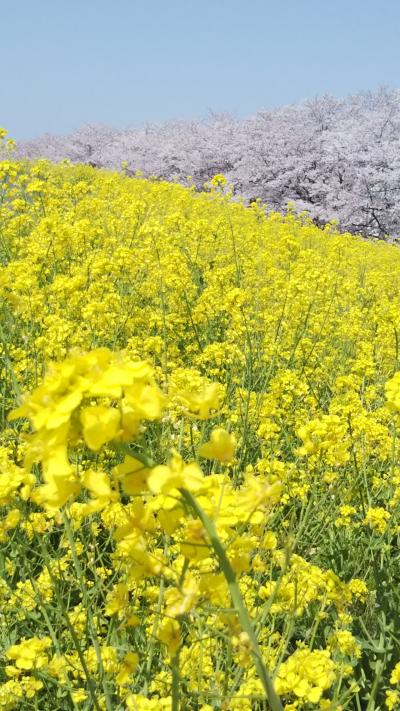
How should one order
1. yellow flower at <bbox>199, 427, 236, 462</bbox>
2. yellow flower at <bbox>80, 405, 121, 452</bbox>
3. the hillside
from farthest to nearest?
the hillside → yellow flower at <bbox>199, 427, 236, 462</bbox> → yellow flower at <bbox>80, 405, 121, 452</bbox>

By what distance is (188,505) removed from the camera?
827 mm

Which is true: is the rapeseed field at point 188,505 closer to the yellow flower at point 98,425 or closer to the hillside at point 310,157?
the yellow flower at point 98,425

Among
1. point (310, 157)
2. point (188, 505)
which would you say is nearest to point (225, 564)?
point (188, 505)

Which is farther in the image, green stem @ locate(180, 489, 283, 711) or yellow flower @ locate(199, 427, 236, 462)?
yellow flower @ locate(199, 427, 236, 462)

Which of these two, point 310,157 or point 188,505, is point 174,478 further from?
point 310,157

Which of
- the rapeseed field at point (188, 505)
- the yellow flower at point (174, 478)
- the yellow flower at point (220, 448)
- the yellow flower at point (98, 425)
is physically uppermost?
the yellow flower at point (98, 425)

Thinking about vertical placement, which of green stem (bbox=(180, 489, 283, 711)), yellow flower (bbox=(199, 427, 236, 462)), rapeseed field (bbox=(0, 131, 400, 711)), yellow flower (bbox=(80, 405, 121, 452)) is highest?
yellow flower (bbox=(80, 405, 121, 452))

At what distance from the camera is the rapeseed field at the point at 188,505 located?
31.0 inches

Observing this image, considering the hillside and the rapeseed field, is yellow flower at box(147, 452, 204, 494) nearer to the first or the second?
the rapeseed field

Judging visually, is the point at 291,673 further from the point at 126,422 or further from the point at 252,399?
the point at 252,399

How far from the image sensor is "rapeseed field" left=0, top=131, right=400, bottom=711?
79 centimetres

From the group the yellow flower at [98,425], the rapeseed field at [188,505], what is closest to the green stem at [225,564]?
the rapeseed field at [188,505]

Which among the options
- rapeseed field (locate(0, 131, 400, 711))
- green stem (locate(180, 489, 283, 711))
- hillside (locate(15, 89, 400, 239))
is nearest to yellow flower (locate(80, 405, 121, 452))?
rapeseed field (locate(0, 131, 400, 711))

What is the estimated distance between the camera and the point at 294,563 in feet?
6.13
